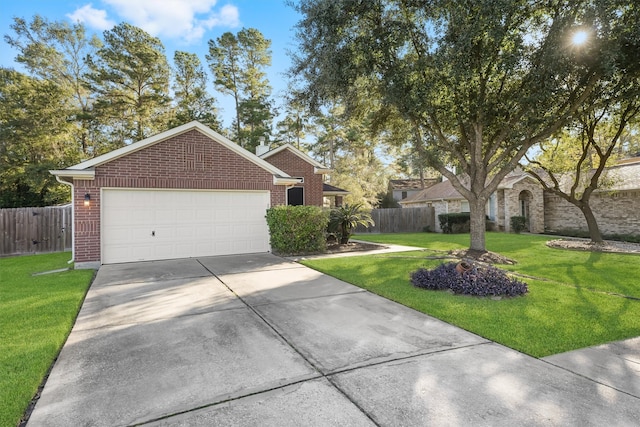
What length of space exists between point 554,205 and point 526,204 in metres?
1.36

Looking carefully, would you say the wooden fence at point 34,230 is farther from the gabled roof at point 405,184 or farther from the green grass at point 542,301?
the gabled roof at point 405,184

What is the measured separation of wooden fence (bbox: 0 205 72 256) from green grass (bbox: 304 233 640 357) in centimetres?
1029

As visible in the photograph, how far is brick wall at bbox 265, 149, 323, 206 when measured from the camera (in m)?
17.8

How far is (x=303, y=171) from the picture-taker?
18359 mm

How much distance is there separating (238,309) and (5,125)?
66.4 feet

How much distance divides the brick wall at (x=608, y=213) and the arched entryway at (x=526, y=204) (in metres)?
1.06

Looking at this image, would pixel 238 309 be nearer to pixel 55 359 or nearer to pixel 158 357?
pixel 158 357

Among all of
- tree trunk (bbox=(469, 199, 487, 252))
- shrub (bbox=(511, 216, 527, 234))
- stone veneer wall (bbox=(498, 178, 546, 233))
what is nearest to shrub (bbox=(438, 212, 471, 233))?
stone veneer wall (bbox=(498, 178, 546, 233))

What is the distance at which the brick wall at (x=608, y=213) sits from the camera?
1552 centimetres

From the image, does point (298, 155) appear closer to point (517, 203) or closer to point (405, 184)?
point (517, 203)

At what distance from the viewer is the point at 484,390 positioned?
9.14 feet

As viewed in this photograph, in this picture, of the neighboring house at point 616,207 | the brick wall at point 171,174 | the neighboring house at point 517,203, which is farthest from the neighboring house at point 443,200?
the brick wall at point 171,174

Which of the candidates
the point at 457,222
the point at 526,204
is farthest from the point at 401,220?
the point at 526,204

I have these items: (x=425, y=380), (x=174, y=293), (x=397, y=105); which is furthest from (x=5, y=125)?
(x=425, y=380)
